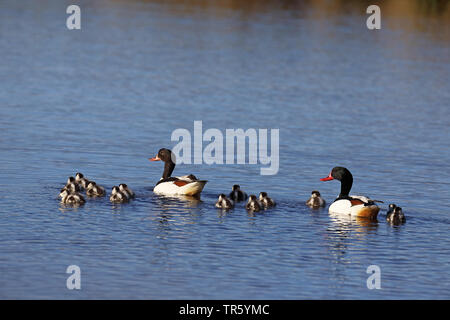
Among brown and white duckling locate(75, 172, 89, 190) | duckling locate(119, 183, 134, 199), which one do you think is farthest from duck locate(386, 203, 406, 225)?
brown and white duckling locate(75, 172, 89, 190)

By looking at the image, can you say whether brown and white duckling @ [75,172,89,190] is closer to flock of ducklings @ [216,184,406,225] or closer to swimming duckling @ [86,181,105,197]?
swimming duckling @ [86,181,105,197]

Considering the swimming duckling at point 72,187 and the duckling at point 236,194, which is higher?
the swimming duckling at point 72,187

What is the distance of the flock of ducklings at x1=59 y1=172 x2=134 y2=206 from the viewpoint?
74.2 ft

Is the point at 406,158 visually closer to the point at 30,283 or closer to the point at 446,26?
the point at 30,283

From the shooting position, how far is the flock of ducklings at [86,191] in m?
22.6

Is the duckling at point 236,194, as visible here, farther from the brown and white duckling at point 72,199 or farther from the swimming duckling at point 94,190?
the brown and white duckling at point 72,199

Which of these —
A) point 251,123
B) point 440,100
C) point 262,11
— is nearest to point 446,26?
point 262,11

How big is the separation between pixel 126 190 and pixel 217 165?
18.9ft

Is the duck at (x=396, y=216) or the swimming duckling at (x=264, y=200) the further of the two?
the swimming duckling at (x=264, y=200)

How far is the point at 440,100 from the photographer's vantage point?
42.2 meters

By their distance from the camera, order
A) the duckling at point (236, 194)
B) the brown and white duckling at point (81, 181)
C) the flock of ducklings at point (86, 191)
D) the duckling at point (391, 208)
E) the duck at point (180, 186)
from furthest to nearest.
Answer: the duck at point (180, 186)
the brown and white duckling at point (81, 181)
the duckling at point (236, 194)
the flock of ducklings at point (86, 191)
the duckling at point (391, 208)

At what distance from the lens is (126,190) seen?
23047 millimetres

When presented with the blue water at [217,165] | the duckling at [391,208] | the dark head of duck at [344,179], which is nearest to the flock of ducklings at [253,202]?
the blue water at [217,165]

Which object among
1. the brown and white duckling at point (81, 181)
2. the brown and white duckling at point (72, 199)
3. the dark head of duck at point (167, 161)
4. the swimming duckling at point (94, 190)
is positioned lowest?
the brown and white duckling at point (72, 199)
